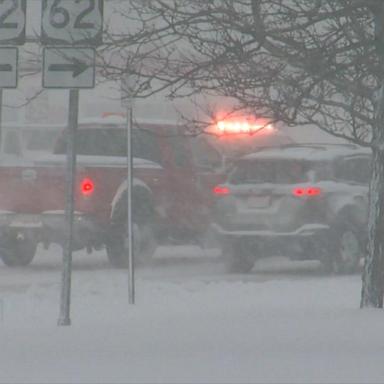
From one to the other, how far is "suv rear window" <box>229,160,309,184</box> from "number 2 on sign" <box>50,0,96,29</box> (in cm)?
748

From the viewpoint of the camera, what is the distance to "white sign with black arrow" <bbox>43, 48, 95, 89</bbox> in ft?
32.9

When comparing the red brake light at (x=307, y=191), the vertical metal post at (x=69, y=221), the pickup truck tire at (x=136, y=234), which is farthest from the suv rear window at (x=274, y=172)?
the vertical metal post at (x=69, y=221)

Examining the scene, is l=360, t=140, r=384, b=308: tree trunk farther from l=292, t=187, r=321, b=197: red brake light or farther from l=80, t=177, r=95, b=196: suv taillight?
l=80, t=177, r=95, b=196: suv taillight

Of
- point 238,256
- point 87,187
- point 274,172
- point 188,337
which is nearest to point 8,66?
point 188,337

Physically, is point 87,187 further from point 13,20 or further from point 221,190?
point 13,20

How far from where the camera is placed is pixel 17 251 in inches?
716

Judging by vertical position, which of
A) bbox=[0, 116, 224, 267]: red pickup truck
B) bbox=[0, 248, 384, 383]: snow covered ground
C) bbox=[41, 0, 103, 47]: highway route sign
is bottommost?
Answer: bbox=[0, 248, 384, 383]: snow covered ground

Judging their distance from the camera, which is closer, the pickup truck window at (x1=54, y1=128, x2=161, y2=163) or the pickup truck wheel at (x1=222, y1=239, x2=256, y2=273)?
the pickup truck wheel at (x1=222, y1=239, x2=256, y2=273)

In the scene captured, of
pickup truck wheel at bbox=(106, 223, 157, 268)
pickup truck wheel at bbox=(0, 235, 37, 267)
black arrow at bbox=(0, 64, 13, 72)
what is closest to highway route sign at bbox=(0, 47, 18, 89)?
black arrow at bbox=(0, 64, 13, 72)

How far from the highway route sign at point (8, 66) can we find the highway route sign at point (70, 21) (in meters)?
0.52

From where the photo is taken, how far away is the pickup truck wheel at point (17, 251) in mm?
17844

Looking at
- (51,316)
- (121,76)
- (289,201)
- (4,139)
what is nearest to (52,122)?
(4,139)

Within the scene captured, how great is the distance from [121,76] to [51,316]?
2982mm

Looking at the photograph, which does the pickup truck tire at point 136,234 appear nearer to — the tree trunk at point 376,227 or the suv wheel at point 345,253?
the suv wheel at point 345,253
